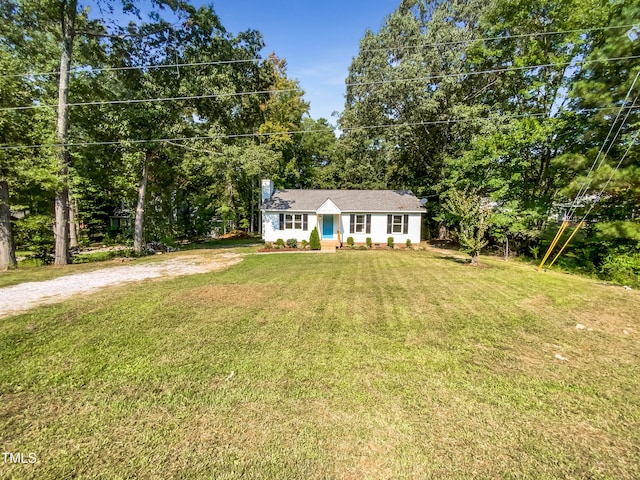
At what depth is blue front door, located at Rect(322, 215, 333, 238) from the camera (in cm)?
2052

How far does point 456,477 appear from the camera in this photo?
2373 mm

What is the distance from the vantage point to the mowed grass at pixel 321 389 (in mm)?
2527

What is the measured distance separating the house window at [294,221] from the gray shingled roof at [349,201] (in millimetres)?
523

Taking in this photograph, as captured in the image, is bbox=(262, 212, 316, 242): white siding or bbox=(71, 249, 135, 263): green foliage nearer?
bbox=(71, 249, 135, 263): green foliage

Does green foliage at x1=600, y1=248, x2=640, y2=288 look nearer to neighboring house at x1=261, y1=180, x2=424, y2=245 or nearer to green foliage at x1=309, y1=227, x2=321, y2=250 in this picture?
neighboring house at x1=261, y1=180, x2=424, y2=245

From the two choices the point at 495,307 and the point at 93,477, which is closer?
the point at 93,477

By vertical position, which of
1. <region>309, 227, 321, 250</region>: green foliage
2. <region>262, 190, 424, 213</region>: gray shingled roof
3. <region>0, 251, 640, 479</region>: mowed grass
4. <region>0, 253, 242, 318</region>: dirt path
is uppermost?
<region>262, 190, 424, 213</region>: gray shingled roof

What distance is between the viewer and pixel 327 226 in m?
20.6

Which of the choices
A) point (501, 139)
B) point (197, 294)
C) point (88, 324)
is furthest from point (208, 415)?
point (501, 139)

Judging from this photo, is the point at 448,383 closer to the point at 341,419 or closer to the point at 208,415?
the point at 341,419

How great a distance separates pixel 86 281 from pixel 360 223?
15.5m

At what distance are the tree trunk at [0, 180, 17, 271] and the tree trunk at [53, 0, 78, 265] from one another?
139 centimetres

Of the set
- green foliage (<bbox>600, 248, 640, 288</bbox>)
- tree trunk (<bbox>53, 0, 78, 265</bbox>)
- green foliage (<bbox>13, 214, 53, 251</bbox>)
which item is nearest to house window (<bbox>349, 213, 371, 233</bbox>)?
green foliage (<bbox>600, 248, 640, 288</bbox>)

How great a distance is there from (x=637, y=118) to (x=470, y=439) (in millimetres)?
13765
